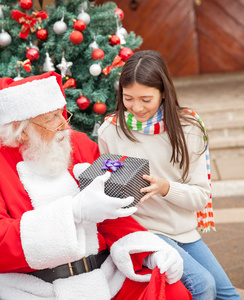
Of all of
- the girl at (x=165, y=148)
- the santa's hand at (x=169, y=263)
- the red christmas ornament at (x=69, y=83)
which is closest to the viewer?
the santa's hand at (x=169, y=263)

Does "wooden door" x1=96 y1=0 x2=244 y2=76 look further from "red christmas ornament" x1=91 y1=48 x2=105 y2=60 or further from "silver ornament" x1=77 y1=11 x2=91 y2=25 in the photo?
"red christmas ornament" x1=91 y1=48 x2=105 y2=60

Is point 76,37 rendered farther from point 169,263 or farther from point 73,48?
point 169,263

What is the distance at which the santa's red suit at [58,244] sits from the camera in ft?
5.09

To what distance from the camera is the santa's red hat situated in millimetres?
1755

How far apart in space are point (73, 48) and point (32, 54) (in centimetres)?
30

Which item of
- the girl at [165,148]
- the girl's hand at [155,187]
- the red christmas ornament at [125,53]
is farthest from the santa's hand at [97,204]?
the red christmas ornament at [125,53]

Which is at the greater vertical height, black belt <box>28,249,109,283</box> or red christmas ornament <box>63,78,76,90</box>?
red christmas ornament <box>63,78,76,90</box>

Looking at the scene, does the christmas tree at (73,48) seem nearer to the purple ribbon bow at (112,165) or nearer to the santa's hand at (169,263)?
the purple ribbon bow at (112,165)

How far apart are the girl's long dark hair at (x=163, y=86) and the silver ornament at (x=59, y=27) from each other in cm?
95

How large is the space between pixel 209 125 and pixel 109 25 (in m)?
2.24

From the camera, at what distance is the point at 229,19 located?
635cm

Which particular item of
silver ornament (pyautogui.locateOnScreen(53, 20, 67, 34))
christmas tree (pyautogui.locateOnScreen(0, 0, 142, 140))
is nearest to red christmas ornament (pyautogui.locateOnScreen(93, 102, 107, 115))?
christmas tree (pyautogui.locateOnScreen(0, 0, 142, 140))

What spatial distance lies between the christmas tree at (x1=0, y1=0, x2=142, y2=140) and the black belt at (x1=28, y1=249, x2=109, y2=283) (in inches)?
48.5

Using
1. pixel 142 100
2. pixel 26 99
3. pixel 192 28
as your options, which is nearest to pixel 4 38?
pixel 26 99
